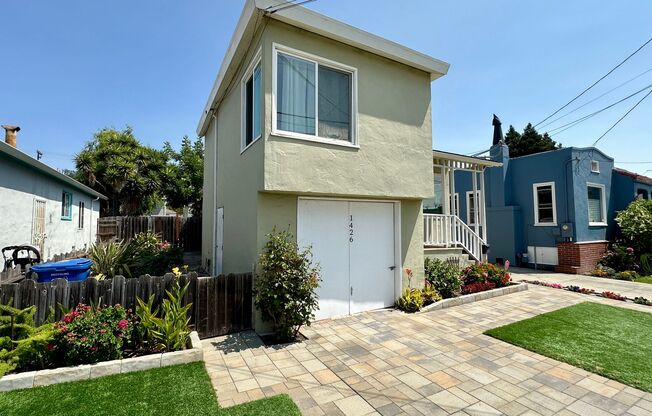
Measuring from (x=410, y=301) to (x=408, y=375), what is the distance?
2989 millimetres

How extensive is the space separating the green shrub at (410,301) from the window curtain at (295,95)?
4.31 meters

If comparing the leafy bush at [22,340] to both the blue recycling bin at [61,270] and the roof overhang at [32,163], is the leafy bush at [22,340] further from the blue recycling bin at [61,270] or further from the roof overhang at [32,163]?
the roof overhang at [32,163]

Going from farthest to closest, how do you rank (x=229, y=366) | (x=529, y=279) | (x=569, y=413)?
(x=529, y=279), (x=229, y=366), (x=569, y=413)

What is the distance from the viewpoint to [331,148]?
19.5 ft

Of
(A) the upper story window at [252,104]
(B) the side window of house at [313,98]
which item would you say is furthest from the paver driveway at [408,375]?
(A) the upper story window at [252,104]

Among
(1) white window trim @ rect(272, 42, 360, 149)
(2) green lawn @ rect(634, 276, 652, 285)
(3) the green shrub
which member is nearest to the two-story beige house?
(1) white window trim @ rect(272, 42, 360, 149)

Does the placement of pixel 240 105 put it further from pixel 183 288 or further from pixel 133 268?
pixel 133 268

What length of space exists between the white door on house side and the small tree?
413 centimetres

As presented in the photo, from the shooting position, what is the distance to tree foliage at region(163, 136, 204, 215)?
22750 millimetres

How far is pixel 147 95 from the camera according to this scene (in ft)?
39.5

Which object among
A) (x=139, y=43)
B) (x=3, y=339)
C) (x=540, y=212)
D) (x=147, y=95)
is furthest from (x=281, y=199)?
(x=540, y=212)

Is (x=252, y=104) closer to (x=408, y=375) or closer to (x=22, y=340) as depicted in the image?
(x=22, y=340)

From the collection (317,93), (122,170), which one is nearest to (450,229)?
(317,93)

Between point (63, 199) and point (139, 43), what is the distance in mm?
7545
